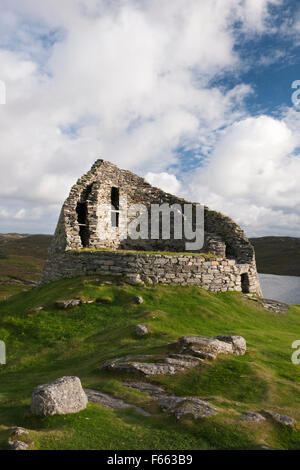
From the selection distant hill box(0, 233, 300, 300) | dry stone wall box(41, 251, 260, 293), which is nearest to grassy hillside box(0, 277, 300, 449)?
dry stone wall box(41, 251, 260, 293)

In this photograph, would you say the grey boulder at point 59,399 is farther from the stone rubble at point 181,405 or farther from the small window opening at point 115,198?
the small window opening at point 115,198

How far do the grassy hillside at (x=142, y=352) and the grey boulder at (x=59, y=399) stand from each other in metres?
0.20

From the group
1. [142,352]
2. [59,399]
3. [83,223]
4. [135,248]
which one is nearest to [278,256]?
[135,248]

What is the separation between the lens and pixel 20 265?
86.9 metres

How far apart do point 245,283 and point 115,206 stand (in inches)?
561

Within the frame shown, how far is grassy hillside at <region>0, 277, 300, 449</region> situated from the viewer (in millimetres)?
6945

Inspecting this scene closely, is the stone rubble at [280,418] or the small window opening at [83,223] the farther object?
the small window opening at [83,223]

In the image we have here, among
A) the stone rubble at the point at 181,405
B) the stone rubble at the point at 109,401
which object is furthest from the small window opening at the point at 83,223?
the stone rubble at the point at 181,405

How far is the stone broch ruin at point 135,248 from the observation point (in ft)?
68.5

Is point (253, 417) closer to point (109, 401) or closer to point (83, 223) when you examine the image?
point (109, 401)

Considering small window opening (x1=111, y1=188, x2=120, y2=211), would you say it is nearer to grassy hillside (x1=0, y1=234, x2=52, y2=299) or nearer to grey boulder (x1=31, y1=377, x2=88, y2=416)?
grassy hillside (x1=0, y1=234, x2=52, y2=299)

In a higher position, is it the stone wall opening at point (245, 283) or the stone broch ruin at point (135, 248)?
the stone broch ruin at point (135, 248)

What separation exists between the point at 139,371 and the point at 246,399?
342cm

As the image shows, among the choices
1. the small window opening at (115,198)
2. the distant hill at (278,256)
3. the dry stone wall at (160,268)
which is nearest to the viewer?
the dry stone wall at (160,268)
